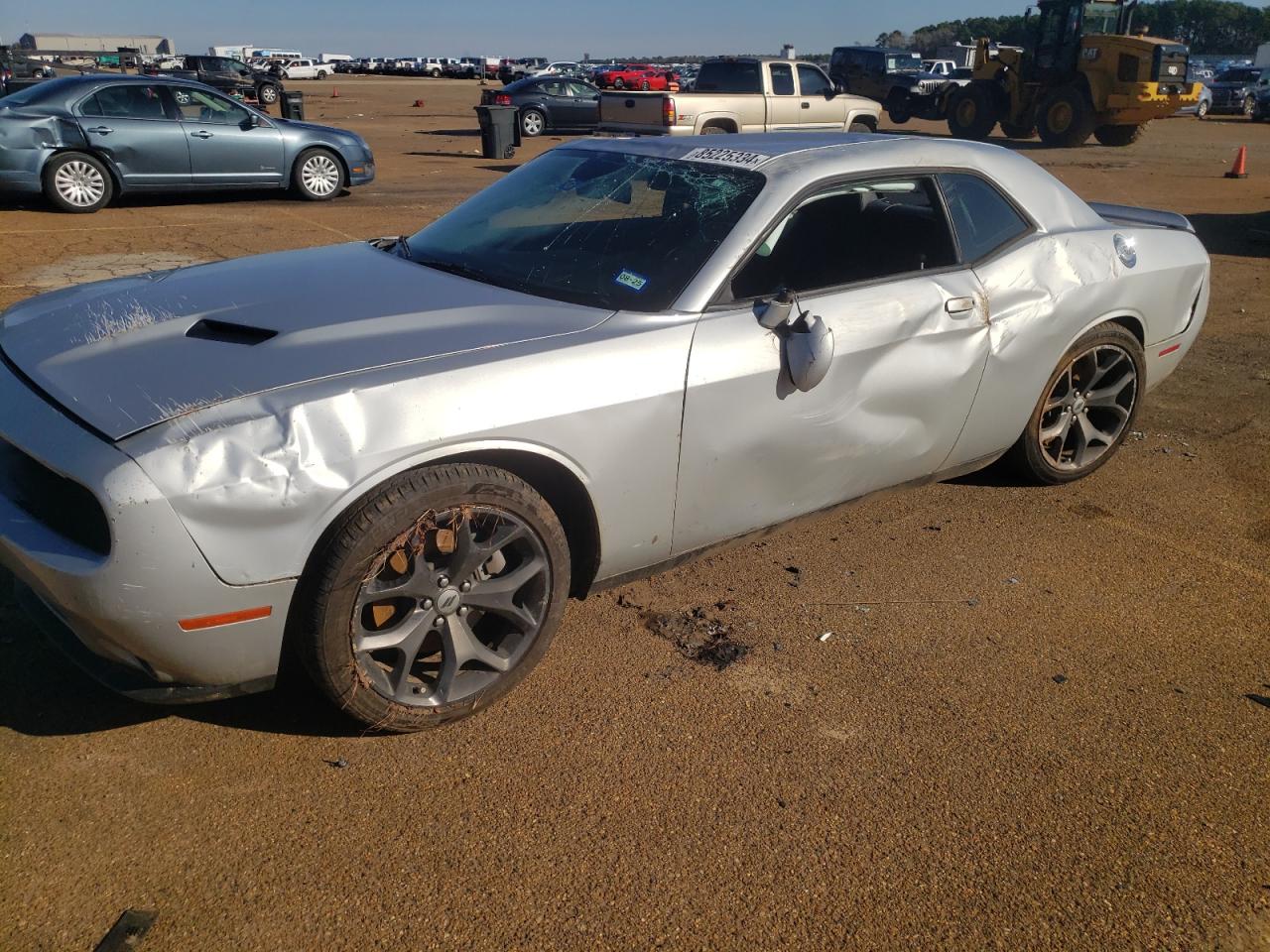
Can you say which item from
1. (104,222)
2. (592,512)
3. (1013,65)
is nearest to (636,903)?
(592,512)

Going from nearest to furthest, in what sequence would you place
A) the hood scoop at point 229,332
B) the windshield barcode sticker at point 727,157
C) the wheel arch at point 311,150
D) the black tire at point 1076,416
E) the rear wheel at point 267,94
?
the hood scoop at point 229,332
the windshield barcode sticker at point 727,157
the black tire at point 1076,416
the wheel arch at point 311,150
the rear wheel at point 267,94

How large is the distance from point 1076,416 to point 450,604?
3.05 metres

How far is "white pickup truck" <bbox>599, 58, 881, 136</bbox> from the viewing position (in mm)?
15352

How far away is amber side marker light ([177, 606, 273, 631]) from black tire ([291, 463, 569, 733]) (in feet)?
0.34

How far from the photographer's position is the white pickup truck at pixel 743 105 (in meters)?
15.4

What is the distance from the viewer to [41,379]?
2.69m

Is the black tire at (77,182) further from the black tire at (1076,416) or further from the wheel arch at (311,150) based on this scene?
the black tire at (1076,416)

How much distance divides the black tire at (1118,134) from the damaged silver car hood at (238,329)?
2318 centimetres

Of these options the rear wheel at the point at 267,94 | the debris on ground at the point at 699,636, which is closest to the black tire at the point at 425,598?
the debris on ground at the point at 699,636

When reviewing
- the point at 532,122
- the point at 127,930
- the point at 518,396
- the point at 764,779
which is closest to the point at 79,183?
the point at 518,396

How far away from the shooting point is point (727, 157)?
3637 mm

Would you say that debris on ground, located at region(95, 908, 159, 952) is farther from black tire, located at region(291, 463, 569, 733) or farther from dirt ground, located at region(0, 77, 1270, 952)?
black tire, located at region(291, 463, 569, 733)

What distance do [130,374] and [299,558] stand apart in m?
0.71

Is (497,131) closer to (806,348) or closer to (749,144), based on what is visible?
(749,144)
